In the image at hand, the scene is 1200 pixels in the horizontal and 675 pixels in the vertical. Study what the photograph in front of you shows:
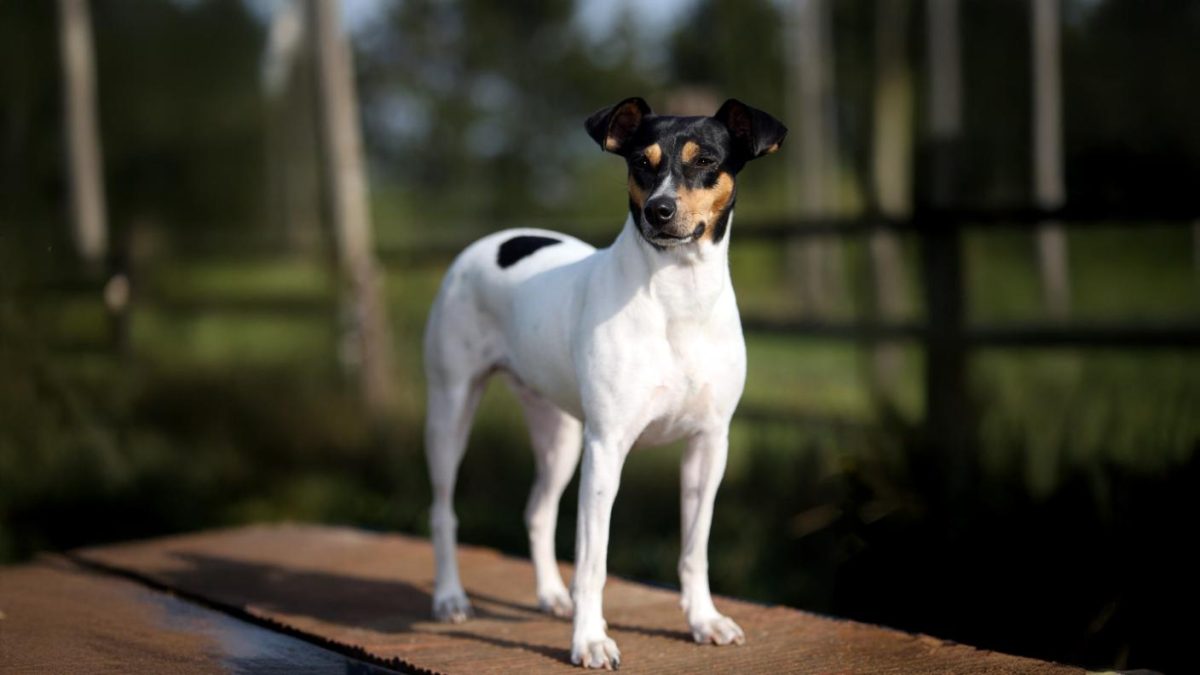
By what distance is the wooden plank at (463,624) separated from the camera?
138 inches

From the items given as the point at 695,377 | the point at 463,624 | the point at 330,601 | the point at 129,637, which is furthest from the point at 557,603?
the point at 129,637

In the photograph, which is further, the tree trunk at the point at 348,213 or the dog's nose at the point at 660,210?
the tree trunk at the point at 348,213

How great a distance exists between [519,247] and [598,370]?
0.94 meters

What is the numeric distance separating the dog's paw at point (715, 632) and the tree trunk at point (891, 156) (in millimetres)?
4044

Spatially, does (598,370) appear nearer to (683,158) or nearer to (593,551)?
(593,551)

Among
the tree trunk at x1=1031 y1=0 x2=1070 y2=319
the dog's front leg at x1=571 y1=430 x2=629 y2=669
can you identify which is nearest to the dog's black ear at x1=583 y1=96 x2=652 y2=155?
the dog's front leg at x1=571 y1=430 x2=629 y2=669

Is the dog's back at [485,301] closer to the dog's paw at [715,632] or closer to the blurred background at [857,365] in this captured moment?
the blurred background at [857,365]

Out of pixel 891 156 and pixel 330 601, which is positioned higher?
pixel 891 156

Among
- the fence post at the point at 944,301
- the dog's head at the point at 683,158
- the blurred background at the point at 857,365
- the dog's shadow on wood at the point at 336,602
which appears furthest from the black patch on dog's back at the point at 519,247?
the fence post at the point at 944,301

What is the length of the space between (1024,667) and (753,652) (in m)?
0.73

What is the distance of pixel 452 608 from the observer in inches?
165

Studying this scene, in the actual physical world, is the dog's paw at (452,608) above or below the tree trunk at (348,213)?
below

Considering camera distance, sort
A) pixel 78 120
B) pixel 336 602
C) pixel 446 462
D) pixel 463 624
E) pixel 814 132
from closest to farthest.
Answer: pixel 463 624 < pixel 446 462 < pixel 336 602 < pixel 78 120 < pixel 814 132

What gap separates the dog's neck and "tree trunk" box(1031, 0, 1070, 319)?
5610 mm
